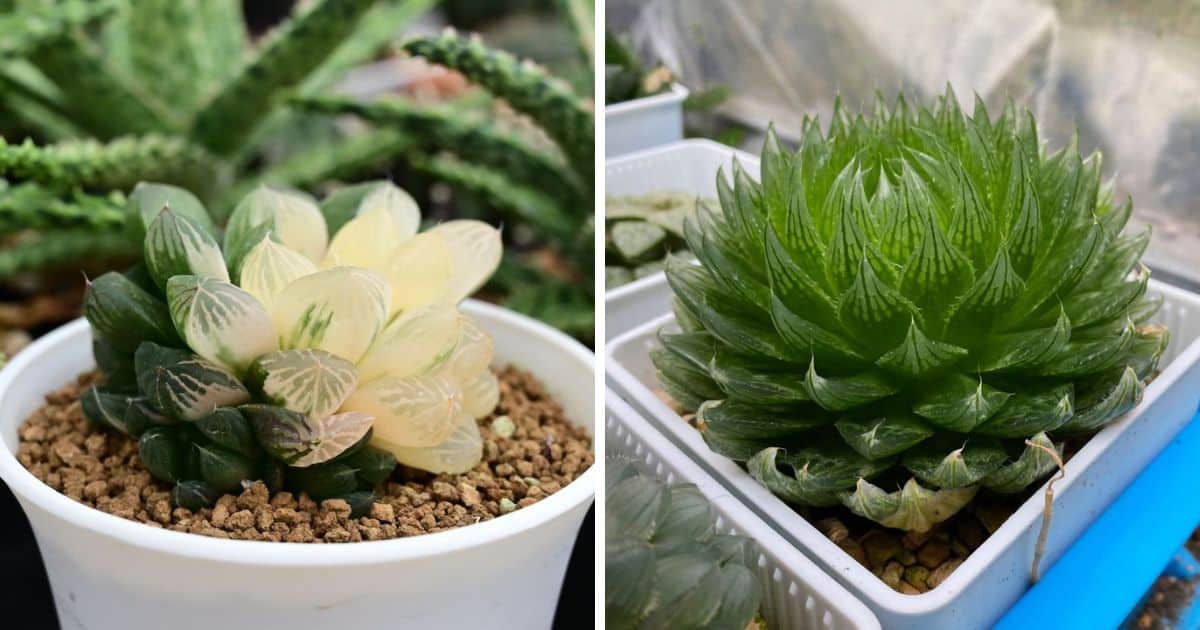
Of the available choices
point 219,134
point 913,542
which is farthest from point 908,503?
point 219,134

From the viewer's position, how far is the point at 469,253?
16.7 inches

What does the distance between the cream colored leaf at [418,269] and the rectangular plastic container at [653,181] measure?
0.11m

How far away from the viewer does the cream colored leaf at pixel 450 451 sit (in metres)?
0.39

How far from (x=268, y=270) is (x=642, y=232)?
23cm

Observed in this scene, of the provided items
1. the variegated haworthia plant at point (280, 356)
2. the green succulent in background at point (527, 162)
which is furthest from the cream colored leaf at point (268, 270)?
the green succulent in background at point (527, 162)

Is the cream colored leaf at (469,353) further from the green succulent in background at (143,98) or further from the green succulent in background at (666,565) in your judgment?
the green succulent in background at (143,98)

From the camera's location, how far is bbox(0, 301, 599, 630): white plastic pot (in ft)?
1.07

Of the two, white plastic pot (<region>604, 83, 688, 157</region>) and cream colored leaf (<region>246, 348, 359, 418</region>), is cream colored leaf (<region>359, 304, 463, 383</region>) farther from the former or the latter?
white plastic pot (<region>604, 83, 688, 157</region>)

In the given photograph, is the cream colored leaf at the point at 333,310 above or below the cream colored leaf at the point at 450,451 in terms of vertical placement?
above

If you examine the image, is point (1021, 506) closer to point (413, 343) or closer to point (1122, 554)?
point (1122, 554)

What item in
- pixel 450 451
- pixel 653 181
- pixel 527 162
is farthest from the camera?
pixel 527 162

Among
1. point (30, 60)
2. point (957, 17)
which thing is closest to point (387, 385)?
point (957, 17)

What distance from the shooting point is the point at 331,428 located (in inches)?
13.9

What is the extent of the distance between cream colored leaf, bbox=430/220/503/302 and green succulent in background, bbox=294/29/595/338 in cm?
18
